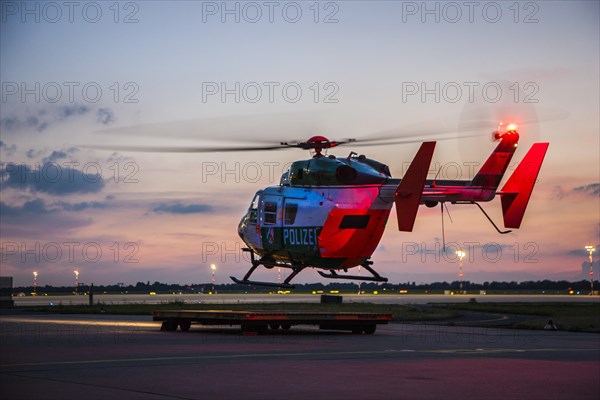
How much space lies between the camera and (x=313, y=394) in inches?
520

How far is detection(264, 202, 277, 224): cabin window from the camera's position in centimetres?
3509

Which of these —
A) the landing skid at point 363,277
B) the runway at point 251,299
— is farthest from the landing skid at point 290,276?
the runway at point 251,299

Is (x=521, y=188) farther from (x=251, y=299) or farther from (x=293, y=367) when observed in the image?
(x=251, y=299)

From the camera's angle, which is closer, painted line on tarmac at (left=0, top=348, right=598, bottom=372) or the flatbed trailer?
painted line on tarmac at (left=0, top=348, right=598, bottom=372)

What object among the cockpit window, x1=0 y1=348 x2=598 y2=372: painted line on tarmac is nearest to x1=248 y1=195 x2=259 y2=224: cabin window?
the cockpit window

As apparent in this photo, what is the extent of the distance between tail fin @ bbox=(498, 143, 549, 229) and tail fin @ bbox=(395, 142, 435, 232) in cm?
535

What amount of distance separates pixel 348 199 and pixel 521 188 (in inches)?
266

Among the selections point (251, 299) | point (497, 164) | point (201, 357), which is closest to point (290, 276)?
point (497, 164)

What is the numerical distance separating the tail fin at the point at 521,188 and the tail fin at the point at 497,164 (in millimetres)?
749

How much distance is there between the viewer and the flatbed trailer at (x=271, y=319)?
29297mm

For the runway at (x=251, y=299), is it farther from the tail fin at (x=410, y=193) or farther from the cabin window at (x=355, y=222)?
the tail fin at (x=410, y=193)

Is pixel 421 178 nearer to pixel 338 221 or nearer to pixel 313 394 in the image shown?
pixel 338 221

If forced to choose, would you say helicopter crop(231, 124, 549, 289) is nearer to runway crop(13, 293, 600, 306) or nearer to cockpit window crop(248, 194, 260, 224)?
cockpit window crop(248, 194, 260, 224)

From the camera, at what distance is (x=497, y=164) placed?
3269 cm
